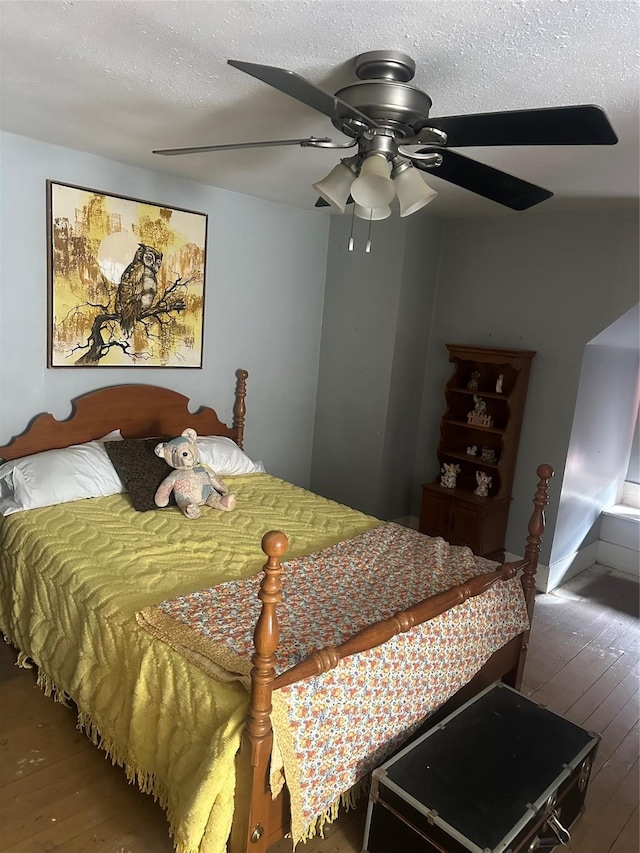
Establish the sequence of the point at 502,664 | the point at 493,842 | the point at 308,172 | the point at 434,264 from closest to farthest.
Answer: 1. the point at 493,842
2. the point at 502,664
3. the point at 308,172
4. the point at 434,264

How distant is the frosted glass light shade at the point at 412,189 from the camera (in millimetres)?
1721

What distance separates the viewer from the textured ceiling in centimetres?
144

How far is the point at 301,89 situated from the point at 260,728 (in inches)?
61.9

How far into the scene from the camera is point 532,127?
1.45 metres

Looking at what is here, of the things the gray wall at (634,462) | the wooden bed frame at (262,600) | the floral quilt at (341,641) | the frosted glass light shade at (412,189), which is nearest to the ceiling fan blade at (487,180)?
the frosted glass light shade at (412,189)

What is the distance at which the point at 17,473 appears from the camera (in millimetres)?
2734

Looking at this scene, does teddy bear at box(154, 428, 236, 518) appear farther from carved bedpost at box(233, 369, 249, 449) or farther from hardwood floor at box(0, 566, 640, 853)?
hardwood floor at box(0, 566, 640, 853)

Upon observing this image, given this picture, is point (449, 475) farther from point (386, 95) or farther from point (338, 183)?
point (386, 95)

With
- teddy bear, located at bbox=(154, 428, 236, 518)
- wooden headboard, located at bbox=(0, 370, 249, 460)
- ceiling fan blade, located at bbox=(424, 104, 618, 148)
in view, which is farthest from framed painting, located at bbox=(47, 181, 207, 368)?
ceiling fan blade, located at bbox=(424, 104, 618, 148)

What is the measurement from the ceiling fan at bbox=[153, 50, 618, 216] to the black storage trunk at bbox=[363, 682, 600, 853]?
167 cm

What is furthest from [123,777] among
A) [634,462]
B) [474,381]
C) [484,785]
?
[634,462]

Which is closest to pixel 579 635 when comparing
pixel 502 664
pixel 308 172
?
pixel 502 664

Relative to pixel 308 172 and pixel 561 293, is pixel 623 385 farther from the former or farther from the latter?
pixel 308 172

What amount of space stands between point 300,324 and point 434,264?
1014 millimetres
